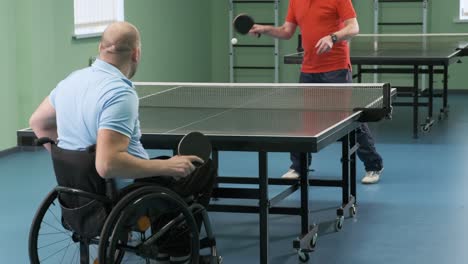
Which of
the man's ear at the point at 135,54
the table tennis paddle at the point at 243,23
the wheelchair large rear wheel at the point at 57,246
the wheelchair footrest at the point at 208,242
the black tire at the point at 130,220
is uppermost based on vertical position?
the table tennis paddle at the point at 243,23

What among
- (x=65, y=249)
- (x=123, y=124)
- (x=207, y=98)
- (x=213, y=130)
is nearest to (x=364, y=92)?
(x=207, y=98)

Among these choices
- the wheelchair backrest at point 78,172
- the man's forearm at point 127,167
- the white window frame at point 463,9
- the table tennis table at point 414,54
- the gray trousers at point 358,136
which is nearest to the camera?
the man's forearm at point 127,167

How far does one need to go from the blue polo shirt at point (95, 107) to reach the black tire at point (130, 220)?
187 millimetres

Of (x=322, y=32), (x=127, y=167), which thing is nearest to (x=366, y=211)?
(x=322, y=32)

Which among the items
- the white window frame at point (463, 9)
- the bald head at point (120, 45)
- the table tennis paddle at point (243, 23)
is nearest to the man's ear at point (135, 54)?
the bald head at point (120, 45)

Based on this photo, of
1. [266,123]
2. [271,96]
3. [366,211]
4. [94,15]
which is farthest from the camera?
[94,15]

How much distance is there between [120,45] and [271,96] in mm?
1742

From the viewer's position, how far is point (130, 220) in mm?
3004

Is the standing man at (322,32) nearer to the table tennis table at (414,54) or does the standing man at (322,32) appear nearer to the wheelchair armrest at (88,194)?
the table tennis table at (414,54)

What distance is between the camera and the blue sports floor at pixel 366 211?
4191mm

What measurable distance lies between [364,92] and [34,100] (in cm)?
339

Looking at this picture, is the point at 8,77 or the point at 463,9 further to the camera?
the point at 463,9

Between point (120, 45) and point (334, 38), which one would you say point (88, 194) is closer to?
point (120, 45)

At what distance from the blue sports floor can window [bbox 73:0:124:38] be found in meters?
1.43
